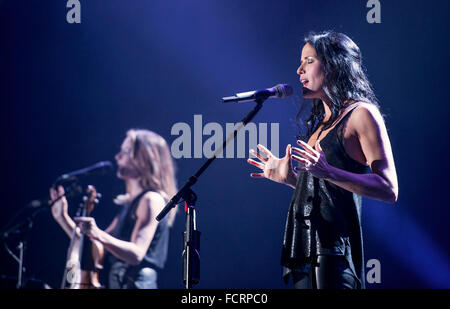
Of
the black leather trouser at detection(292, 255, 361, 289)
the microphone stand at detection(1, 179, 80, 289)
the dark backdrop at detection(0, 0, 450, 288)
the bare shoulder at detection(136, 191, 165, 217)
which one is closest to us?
the black leather trouser at detection(292, 255, 361, 289)

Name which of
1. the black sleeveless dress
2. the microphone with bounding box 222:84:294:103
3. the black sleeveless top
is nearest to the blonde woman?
the black sleeveless dress

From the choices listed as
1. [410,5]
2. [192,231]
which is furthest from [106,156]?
[410,5]

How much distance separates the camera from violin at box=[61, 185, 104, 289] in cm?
334

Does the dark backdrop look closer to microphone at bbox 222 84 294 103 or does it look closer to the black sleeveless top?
microphone at bbox 222 84 294 103

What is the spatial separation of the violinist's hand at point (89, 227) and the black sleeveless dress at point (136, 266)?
0.13 metres

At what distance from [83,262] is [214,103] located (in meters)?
1.59

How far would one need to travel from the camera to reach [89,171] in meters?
3.67

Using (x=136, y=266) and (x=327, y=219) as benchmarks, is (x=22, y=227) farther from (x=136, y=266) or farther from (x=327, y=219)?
(x=327, y=219)

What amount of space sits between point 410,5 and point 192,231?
8.67 feet

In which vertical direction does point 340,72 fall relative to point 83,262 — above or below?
above

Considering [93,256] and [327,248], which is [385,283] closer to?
[327,248]

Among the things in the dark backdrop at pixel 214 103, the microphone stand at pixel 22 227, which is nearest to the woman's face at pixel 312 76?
the dark backdrop at pixel 214 103

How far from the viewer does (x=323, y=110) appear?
2141 mm

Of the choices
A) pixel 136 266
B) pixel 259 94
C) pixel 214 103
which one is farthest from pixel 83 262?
pixel 259 94
